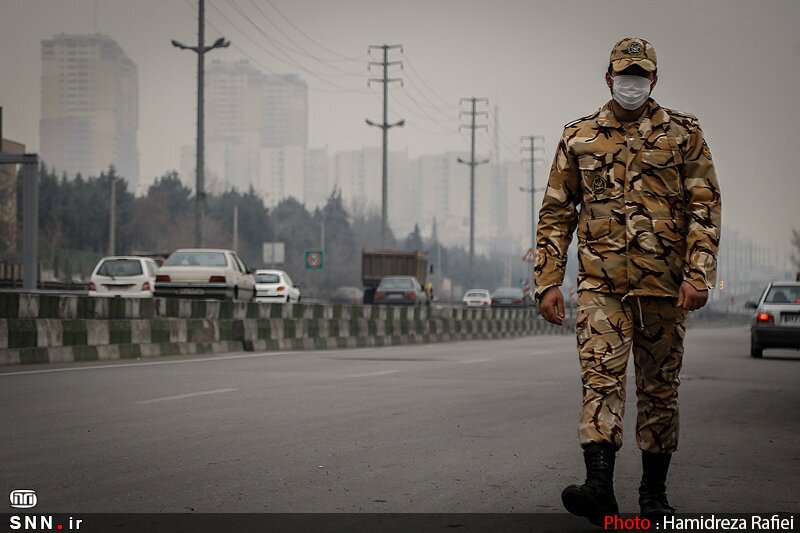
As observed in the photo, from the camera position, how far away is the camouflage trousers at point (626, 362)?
17.6 ft

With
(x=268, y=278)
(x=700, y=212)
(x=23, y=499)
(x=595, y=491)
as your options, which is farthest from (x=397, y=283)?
(x=595, y=491)

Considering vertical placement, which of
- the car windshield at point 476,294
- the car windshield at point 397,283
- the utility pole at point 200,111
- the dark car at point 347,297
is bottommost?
Result: the dark car at point 347,297

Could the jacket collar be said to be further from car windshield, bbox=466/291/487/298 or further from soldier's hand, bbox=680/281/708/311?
car windshield, bbox=466/291/487/298

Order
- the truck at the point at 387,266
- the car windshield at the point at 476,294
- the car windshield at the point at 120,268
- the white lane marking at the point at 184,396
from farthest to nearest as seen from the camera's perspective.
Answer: the car windshield at the point at 476,294, the truck at the point at 387,266, the car windshield at the point at 120,268, the white lane marking at the point at 184,396

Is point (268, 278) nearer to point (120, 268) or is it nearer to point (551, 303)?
point (120, 268)

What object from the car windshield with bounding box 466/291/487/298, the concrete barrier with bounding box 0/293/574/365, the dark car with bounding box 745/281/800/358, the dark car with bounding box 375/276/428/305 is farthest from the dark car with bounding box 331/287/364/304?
the dark car with bounding box 745/281/800/358

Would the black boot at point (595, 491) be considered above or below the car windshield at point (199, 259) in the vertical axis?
below

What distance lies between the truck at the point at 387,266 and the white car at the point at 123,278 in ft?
83.4

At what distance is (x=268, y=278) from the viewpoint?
45.1 m

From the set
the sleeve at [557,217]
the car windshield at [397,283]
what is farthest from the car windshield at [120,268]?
the sleeve at [557,217]

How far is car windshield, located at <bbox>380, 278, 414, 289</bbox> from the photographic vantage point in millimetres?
48531

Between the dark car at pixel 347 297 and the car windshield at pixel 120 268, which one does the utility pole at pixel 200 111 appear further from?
the dark car at pixel 347 297

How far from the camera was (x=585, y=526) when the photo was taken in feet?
17.7

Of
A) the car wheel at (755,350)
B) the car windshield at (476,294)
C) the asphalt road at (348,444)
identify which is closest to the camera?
the asphalt road at (348,444)
